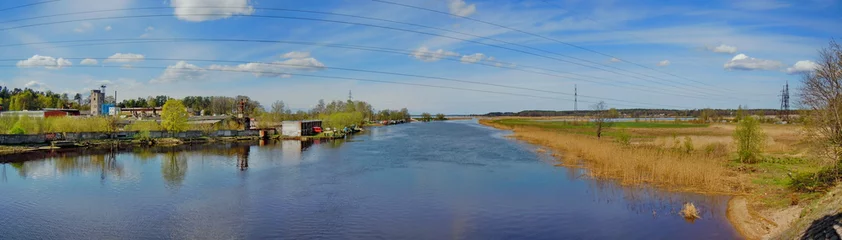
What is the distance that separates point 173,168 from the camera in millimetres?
33250

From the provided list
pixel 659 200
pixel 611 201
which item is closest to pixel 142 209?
pixel 611 201

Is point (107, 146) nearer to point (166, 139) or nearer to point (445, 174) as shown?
point (166, 139)

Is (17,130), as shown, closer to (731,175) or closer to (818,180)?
(731,175)

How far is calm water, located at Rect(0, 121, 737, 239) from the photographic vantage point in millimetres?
15844

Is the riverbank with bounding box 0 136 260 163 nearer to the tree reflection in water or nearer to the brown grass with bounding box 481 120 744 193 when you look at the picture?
the tree reflection in water

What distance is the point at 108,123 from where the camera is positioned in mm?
59562

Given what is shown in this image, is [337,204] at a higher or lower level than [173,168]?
lower

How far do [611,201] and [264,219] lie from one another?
15.0m

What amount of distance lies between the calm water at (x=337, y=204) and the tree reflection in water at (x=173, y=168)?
4.8 inches

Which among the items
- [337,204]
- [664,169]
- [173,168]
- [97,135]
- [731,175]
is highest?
[97,135]

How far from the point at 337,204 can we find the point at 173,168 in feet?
64.0

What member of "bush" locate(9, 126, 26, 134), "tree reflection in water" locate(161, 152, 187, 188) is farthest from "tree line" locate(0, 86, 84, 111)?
"tree reflection in water" locate(161, 152, 187, 188)

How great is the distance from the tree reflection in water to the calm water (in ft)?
0.40

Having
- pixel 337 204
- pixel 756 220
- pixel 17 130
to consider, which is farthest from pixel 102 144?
pixel 756 220
